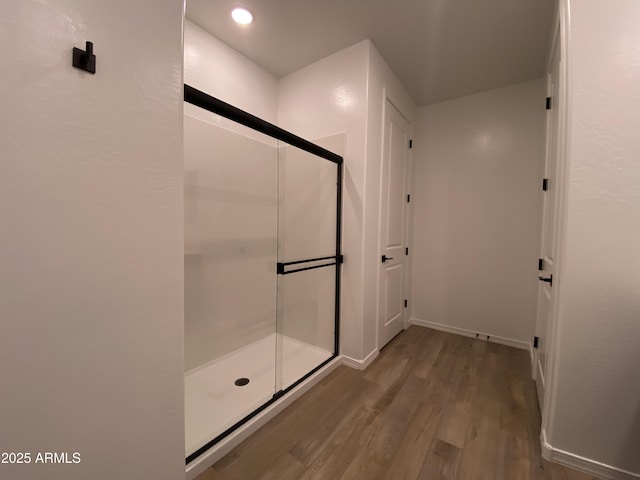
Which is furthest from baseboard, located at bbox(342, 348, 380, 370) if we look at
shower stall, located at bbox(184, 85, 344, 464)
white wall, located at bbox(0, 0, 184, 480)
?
white wall, located at bbox(0, 0, 184, 480)

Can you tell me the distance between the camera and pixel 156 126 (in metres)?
0.86

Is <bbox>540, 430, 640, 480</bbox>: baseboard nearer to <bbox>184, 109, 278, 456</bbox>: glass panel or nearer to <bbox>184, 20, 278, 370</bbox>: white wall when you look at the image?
<bbox>184, 109, 278, 456</bbox>: glass panel

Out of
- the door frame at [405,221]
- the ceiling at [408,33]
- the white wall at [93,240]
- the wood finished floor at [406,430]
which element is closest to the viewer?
the white wall at [93,240]

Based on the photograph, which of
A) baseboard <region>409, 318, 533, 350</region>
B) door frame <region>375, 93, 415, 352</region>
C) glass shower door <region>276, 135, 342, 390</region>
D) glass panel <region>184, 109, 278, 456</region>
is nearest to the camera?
glass panel <region>184, 109, 278, 456</region>

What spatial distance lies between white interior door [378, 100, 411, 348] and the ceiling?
507mm

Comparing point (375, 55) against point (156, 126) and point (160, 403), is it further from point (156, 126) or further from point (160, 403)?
point (160, 403)

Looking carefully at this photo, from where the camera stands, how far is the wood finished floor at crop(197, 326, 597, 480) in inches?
49.1

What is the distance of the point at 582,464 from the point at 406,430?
82 centimetres

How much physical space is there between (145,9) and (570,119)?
72.1 inches

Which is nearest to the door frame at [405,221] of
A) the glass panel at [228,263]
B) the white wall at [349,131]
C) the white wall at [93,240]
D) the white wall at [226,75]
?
the white wall at [349,131]

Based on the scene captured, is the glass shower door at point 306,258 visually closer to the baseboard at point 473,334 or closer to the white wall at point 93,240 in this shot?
the white wall at point 93,240

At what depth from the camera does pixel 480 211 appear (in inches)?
109

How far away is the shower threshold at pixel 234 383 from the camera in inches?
56.7

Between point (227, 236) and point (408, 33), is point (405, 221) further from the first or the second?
point (227, 236)
